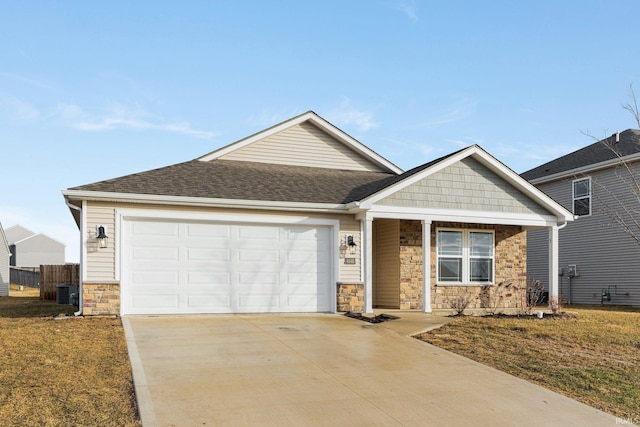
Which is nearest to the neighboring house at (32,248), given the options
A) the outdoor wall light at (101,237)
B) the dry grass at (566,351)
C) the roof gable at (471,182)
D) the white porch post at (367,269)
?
the outdoor wall light at (101,237)

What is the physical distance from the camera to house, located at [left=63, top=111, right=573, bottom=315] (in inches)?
517

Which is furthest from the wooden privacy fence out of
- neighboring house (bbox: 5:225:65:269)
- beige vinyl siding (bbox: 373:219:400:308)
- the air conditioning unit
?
neighboring house (bbox: 5:225:65:269)

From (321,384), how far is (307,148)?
451 inches

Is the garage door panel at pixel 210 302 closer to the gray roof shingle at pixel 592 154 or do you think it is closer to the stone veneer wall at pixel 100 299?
the stone veneer wall at pixel 100 299

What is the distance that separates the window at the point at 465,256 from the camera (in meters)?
16.4

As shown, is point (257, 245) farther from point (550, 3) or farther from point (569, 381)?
point (550, 3)

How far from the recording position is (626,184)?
65.5 feet

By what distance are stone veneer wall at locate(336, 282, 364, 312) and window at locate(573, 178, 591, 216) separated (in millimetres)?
11841

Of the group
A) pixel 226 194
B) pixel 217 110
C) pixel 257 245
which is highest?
pixel 217 110

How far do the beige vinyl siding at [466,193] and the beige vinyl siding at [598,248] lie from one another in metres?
5.28

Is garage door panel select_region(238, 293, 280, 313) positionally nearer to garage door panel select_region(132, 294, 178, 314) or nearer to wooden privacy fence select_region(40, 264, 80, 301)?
garage door panel select_region(132, 294, 178, 314)

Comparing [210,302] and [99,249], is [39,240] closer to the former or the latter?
[99,249]

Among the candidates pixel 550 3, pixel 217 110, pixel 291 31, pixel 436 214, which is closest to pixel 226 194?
pixel 217 110

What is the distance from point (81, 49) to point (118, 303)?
6.39m
